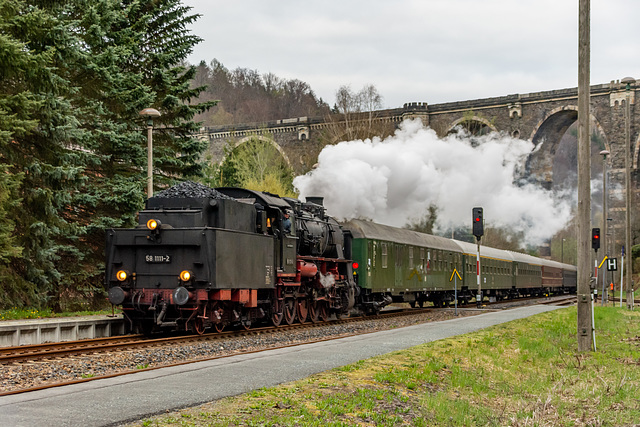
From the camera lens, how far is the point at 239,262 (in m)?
16.4

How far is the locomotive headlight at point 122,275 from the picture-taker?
15703 millimetres

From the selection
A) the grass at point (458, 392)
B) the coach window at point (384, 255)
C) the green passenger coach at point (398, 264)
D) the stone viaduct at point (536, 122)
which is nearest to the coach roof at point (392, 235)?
the green passenger coach at point (398, 264)

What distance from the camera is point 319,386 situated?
30.5 feet

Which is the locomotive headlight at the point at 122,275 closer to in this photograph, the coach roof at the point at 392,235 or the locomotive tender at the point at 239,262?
the locomotive tender at the point at 239,262

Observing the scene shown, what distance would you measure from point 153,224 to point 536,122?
73.5 metres

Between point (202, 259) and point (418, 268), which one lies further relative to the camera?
point (418, 268)

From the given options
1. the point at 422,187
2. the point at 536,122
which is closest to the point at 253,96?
the point at 536,122

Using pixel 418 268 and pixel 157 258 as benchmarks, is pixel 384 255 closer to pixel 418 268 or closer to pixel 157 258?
pixel 418 268

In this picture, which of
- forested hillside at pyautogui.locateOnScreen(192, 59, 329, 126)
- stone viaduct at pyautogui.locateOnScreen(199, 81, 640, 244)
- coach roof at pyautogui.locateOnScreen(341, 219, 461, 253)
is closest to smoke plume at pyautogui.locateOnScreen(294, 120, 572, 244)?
coach roof at pyautogui.locateOnScreen(341, 219, 461, 253)

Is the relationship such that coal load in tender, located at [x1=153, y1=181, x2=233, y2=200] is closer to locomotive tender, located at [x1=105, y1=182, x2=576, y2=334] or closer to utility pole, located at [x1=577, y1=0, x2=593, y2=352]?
locomotive tender, located at [x1=105, y1=182, x2=576, y2=334]

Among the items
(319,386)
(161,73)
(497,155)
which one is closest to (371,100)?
(497,155)

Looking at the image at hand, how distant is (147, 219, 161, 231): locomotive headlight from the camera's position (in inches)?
611

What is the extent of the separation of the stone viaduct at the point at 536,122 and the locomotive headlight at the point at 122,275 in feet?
201

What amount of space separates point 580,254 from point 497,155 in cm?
2840
